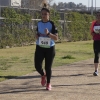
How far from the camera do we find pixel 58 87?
32.6ft

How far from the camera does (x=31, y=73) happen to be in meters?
12.4

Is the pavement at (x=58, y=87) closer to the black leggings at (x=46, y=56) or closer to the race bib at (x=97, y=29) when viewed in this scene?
the black leggings at (x=46, y=56)

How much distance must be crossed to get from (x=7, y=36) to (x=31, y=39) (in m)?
2.95

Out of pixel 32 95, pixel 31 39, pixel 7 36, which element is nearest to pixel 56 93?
pixel 32 95

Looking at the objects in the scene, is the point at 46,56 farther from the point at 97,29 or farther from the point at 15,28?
the point at 15,28

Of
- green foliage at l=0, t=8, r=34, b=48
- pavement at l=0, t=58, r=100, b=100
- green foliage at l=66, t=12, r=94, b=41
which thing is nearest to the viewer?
pavement at l=0, t=58, r=100, b=100

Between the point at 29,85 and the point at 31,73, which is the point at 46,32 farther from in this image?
the point at 31,73

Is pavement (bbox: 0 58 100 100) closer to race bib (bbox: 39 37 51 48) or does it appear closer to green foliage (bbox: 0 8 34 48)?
race bib (bbox: 39 37 51 48)

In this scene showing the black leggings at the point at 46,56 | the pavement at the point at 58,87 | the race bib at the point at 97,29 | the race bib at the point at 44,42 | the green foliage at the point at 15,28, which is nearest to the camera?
the pavement at the point at 58,87

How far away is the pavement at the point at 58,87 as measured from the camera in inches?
344

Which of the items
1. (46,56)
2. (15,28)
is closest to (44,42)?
(46,56)

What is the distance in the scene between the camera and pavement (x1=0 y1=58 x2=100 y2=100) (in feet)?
28.6

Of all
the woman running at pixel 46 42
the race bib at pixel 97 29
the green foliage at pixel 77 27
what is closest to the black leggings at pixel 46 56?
the woman running at pixel 46 42

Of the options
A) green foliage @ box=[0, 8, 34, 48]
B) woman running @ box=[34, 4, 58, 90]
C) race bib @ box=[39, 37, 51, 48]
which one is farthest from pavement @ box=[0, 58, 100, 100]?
green foliage @ box=[0, 8, 34, 48]
